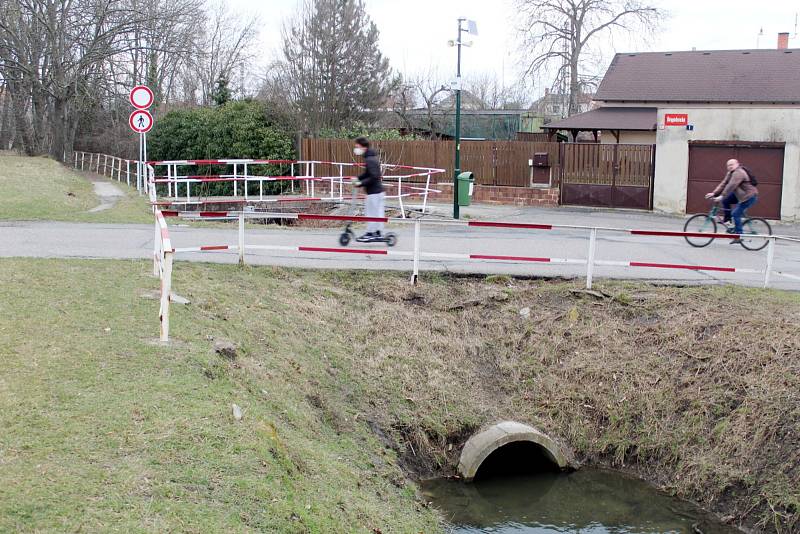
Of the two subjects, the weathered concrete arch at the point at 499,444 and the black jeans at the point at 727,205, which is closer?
the weathered concrete arch at the point at 499,444

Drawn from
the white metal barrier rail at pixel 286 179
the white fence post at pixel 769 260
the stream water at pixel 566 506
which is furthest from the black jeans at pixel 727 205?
the stream water at pixel 566 506

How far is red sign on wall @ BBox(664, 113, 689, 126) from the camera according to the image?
24.3 meters

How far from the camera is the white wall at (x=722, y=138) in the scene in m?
23.3

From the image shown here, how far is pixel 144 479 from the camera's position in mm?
5301

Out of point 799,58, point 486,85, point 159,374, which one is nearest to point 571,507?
point 159,374

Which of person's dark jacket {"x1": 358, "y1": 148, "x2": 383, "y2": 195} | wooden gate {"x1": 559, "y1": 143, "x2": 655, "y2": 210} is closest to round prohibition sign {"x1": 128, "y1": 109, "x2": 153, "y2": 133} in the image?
person's dark jacket {"x1": 358, "y1": 148, "x2": 383, "y2": 195}

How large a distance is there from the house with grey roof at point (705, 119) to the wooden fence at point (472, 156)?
12.2 ft

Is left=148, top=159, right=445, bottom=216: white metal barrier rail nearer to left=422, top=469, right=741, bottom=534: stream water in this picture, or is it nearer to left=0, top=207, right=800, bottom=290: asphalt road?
left=0, top=207, right=800, bottom=290: asphalt road

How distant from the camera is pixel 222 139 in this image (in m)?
35.3

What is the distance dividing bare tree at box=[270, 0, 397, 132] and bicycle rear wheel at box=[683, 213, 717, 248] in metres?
21.6

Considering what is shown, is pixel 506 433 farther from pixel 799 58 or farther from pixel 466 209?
pixel 799 58

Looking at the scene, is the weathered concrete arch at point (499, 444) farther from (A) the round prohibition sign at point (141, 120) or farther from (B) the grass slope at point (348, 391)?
(A) the round prohibition sign at point (141, 120)

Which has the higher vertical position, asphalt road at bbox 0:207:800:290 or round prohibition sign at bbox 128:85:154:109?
round prohibition sign at bbox 128:85:154:109

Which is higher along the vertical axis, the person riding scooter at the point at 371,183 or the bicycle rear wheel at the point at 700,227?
the person riding scooter at the point at 371,183
